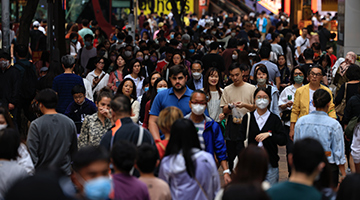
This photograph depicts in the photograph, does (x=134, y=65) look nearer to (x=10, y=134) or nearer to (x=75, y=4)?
(x=10, y=134)

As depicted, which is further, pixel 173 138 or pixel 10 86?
pixel 10 86

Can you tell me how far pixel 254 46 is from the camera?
15.1 metres

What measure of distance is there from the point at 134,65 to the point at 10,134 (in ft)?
20.0

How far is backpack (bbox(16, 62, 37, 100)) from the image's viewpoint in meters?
10.3

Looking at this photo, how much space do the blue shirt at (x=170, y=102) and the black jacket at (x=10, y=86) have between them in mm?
3603

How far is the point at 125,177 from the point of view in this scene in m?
4.57

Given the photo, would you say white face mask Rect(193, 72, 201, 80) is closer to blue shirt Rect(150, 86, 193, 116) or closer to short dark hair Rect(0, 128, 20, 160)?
blue shirt Rect(150, 86, 193, 116)

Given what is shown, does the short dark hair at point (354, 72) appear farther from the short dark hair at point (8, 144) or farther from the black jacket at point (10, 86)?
the short dark hair at point (8, 144)

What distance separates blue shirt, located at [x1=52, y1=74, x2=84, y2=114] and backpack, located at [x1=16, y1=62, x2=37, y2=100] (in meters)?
1.02

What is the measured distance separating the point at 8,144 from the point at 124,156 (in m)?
1.13

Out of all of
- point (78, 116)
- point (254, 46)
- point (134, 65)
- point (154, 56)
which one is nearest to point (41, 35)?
point (154, 56)

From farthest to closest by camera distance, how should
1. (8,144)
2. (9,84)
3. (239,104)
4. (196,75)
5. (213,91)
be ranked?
(9,84) → (196,75) → (213,91) → (239,104) → (8,144)

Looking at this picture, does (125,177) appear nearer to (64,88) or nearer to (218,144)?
(218,144)

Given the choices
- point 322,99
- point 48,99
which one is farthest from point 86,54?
point 322,99
